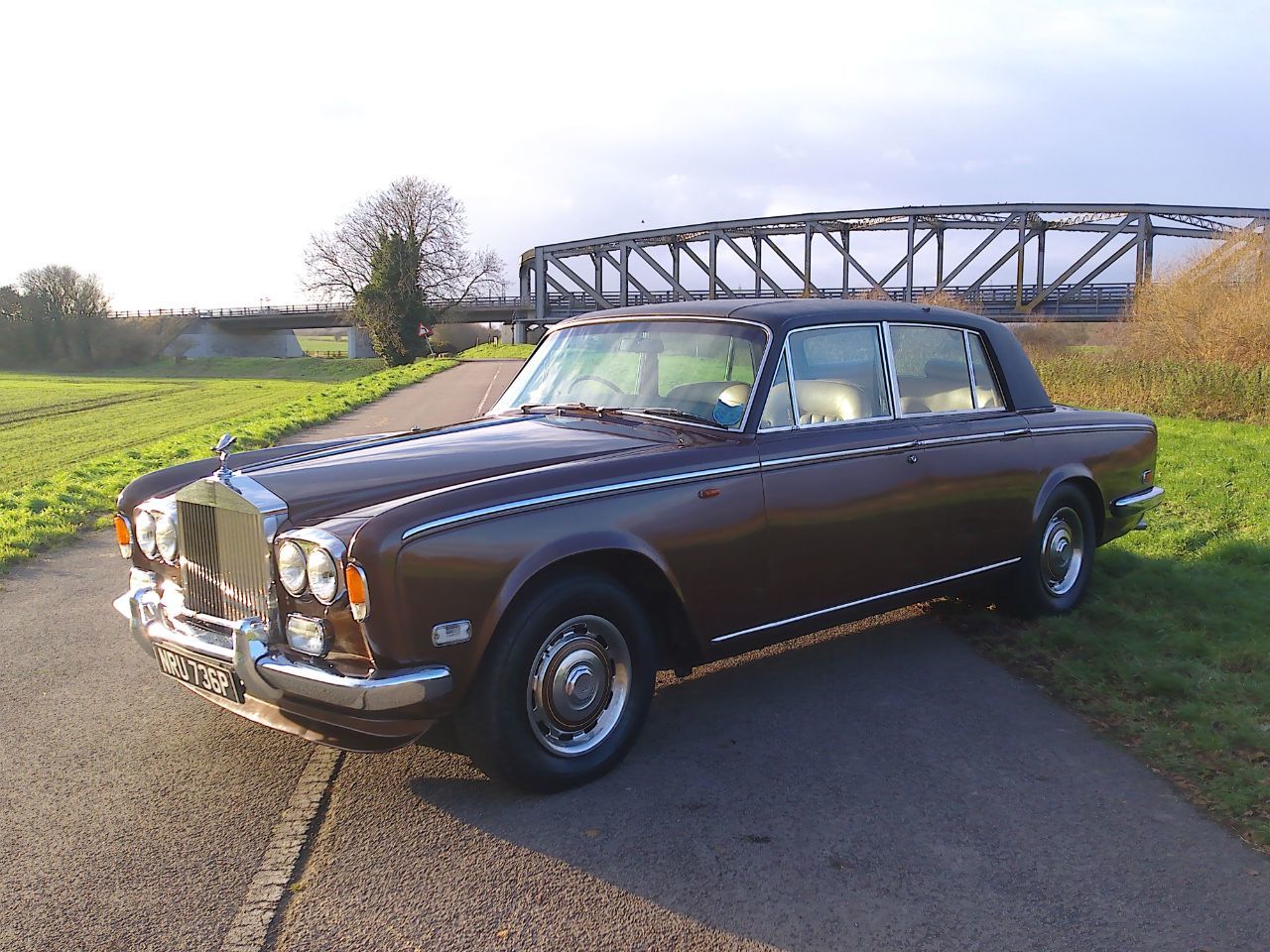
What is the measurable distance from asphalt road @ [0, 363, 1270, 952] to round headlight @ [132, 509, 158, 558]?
750mm

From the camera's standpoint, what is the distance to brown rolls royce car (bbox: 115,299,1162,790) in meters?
3.39

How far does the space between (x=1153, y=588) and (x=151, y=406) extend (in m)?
33.6

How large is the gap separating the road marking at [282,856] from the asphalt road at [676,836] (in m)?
0.04

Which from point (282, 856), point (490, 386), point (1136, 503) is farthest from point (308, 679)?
point (490, 386)

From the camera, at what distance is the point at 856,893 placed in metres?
3.02

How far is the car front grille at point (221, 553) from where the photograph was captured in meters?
3.60

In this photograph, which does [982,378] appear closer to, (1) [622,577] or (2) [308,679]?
(1) [622,577]

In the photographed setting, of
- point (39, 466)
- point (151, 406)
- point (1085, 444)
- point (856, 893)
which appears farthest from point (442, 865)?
point (151, 406)

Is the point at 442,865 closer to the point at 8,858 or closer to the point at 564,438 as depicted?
the point at 8,858

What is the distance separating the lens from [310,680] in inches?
131

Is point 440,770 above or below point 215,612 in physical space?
below

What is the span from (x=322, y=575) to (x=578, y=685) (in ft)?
3.23

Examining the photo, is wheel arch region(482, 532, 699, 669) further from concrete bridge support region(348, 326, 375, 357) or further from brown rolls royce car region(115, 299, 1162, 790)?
concrete bridge support region(348, 326, 375, 357)

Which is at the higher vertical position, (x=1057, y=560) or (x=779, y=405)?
(x=779, y=405)
